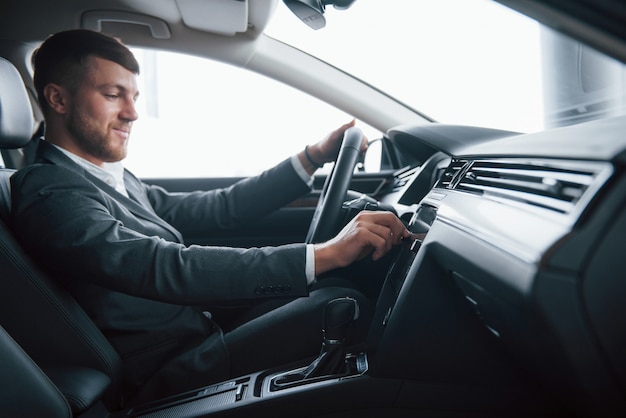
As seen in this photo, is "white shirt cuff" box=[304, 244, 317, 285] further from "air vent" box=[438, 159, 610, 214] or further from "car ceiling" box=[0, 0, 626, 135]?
"car ceiling" box=[0, 0, 626, 135]

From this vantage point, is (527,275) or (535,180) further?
(535,180)

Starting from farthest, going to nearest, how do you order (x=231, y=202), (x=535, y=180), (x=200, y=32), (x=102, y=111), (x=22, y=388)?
(x=200, y=32) < (x=231, y=202) < (x=102, y=111) < (x=22, y=388) < (x=535, y=180)

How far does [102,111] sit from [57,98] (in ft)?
0.37

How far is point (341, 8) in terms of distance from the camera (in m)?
0.83

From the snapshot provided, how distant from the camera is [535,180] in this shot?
0.67 m

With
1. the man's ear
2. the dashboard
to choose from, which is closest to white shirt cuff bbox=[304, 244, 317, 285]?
the dashboard

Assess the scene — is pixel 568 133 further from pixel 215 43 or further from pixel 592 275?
pixel 215 43

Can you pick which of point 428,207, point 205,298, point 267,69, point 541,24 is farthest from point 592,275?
point 267,69

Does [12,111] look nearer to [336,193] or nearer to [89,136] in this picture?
[89,136]

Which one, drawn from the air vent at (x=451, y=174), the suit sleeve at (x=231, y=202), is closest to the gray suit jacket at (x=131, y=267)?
the air vent at (x=451, y=174)

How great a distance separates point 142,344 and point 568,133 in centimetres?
94

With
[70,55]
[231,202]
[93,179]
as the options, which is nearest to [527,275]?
[93,179]

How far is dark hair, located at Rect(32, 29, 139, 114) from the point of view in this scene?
1292 millimetres

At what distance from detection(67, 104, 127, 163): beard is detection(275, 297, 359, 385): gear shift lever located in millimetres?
776
